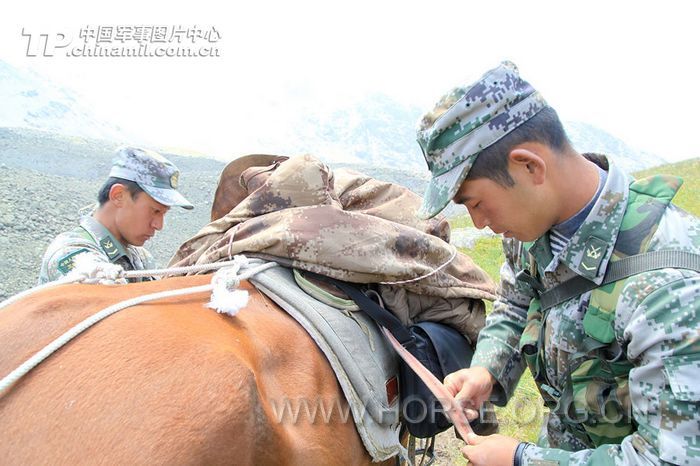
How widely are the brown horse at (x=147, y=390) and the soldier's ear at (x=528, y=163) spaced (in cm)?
87

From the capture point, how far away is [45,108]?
4047 centimetres

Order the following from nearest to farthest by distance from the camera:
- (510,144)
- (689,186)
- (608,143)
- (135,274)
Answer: (510,144)
(135,274)
(689,186)
(608,143)

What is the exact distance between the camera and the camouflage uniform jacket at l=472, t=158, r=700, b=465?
1218 millimetres

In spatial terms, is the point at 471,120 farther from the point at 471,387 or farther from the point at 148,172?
the point at 148,172

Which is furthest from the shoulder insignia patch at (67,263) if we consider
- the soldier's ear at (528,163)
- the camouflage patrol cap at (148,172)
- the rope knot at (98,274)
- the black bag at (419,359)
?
the soldier's ear at (528,163)

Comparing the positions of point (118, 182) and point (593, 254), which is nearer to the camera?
point (593, 254)

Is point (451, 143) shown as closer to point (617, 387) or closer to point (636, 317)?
point (636, 317)

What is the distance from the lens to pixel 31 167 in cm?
1625

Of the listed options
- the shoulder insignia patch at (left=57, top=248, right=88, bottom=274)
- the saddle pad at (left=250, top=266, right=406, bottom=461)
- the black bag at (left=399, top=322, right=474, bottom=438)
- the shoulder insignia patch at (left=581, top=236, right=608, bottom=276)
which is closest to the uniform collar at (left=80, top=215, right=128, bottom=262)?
the shoulder insignia patch at (left=57, top=248, right=88, bottom=274)

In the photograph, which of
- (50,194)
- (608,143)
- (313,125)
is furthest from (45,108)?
(608,143)

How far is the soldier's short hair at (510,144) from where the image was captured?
4.95 ft

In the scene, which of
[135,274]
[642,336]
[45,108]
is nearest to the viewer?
[642,336]

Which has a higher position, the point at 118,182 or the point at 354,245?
the point at 354,245

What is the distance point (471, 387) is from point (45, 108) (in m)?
45.3
